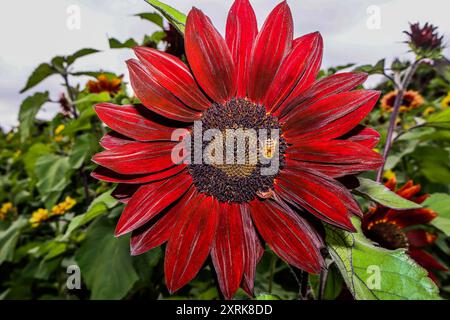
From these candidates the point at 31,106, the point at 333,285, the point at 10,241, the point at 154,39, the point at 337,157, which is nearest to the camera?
the point at 337,157

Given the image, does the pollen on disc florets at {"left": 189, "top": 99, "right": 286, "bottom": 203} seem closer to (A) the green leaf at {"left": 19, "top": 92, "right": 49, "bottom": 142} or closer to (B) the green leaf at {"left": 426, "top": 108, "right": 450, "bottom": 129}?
(B) the green leaf at {"left": 426, "top": 108, "right": 450, "bottom": 129}

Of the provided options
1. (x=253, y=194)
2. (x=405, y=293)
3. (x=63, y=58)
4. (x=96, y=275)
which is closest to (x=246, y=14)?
(x=253, y=194)

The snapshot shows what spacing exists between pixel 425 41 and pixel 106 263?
83 cm

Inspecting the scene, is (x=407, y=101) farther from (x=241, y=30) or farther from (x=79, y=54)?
(x=241, y=30)

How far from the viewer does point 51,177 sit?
1.26 m

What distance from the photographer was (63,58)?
115 cm

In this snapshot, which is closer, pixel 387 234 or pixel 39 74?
pixel 387 234

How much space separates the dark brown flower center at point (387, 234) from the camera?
801 millimetres

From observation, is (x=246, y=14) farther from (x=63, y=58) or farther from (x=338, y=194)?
(x=63, y=58)

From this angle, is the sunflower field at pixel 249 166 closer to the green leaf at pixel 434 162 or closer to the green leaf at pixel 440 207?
the green leaf at pixel 440 207

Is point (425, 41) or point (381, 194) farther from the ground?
point (425, 41)

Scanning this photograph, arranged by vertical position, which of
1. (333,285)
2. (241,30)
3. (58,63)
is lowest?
(333,285)

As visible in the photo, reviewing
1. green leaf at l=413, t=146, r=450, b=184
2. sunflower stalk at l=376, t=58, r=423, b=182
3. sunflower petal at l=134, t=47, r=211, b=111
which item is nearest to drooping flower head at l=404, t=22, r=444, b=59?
sunflower stalk at l=376, t=58, r=423, b=182

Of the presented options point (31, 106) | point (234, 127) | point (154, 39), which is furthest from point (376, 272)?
point (31, 106)
